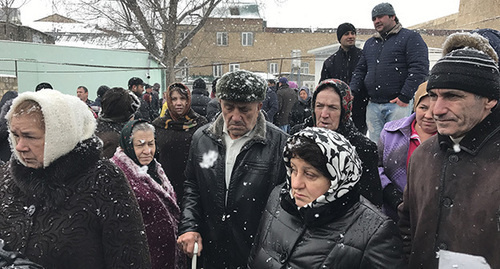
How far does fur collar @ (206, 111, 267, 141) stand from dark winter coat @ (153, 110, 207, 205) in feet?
5.96

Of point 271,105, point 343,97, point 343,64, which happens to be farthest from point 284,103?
point 343,97

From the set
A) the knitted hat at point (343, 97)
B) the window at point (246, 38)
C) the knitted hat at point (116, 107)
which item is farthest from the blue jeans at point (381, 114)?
the window at point (246, 38)

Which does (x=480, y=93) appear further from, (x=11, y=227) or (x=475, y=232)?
(x=11, y=227)

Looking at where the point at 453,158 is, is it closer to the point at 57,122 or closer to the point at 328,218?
the point at 328,218

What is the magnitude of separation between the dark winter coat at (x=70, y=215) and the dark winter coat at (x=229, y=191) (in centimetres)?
82

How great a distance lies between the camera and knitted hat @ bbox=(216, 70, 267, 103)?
2912 mm

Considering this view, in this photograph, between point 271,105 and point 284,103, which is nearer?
point 271,105

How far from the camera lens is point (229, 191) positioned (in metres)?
2.92

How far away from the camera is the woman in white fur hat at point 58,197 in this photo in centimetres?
210

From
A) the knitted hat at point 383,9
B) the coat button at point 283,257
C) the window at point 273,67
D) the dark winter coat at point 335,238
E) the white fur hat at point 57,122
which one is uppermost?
the window at point 273,67

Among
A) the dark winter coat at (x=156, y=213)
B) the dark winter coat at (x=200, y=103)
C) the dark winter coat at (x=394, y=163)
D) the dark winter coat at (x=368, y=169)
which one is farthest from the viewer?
the dark winter coat at (x=200, y=103)

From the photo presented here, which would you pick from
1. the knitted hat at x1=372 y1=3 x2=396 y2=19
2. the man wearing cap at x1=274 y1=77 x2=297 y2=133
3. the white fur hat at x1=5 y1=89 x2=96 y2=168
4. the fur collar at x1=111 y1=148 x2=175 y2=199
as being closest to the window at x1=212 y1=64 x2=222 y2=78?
the man wearing cap at x1=274 y1=77 x2=297 y2=133

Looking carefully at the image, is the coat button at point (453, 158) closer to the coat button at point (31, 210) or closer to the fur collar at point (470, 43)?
the fur collar at point (470, 43)

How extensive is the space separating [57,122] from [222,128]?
4.05 feet
